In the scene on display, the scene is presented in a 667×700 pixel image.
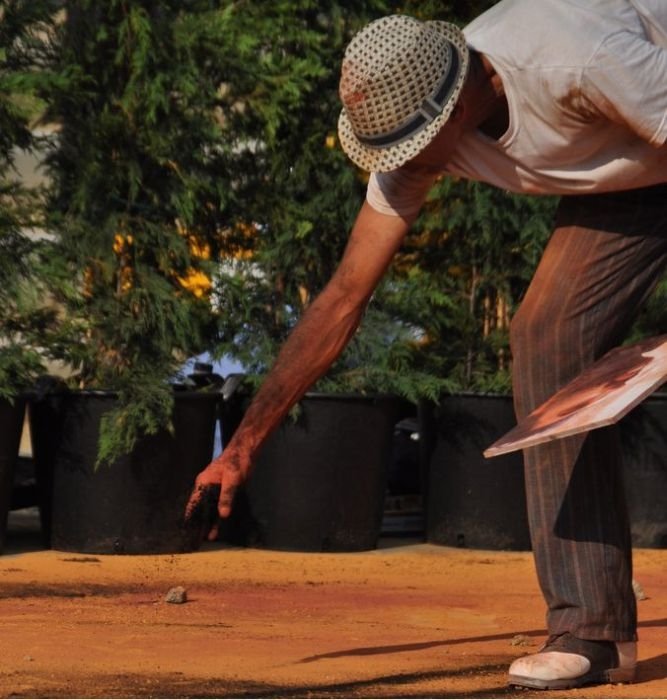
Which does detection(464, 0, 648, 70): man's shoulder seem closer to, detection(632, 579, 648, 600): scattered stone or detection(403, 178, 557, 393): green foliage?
detection(632, 579, 648, 600): scattered stone

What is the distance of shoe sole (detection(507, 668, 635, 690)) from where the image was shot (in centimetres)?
500

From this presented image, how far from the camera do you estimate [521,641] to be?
5977 millimetres

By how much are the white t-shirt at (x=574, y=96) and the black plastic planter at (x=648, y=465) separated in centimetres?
436

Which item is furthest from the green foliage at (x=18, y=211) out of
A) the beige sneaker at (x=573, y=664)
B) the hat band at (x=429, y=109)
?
the hat band at (x=429, y=109)

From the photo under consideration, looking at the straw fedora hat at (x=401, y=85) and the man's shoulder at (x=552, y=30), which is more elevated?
the man's shoulder at (x=552, y=30)

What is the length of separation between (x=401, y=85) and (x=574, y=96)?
0.46 metres

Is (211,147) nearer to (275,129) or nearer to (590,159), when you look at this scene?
(275,129)

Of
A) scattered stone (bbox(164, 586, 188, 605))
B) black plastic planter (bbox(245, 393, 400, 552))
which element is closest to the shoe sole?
scattered stone (bbox(164, 586, 188, 605))

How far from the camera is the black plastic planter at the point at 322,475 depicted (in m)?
8.58

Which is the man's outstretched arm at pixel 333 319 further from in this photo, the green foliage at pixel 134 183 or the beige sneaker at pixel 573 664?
the green foliage at pixel 134 183

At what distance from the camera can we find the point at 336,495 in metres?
8.62

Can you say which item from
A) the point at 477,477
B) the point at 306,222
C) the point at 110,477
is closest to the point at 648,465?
the point at 477,477

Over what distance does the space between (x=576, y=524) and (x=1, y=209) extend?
4106mm

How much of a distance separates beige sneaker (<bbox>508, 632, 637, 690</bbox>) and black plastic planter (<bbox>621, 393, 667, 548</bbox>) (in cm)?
397
